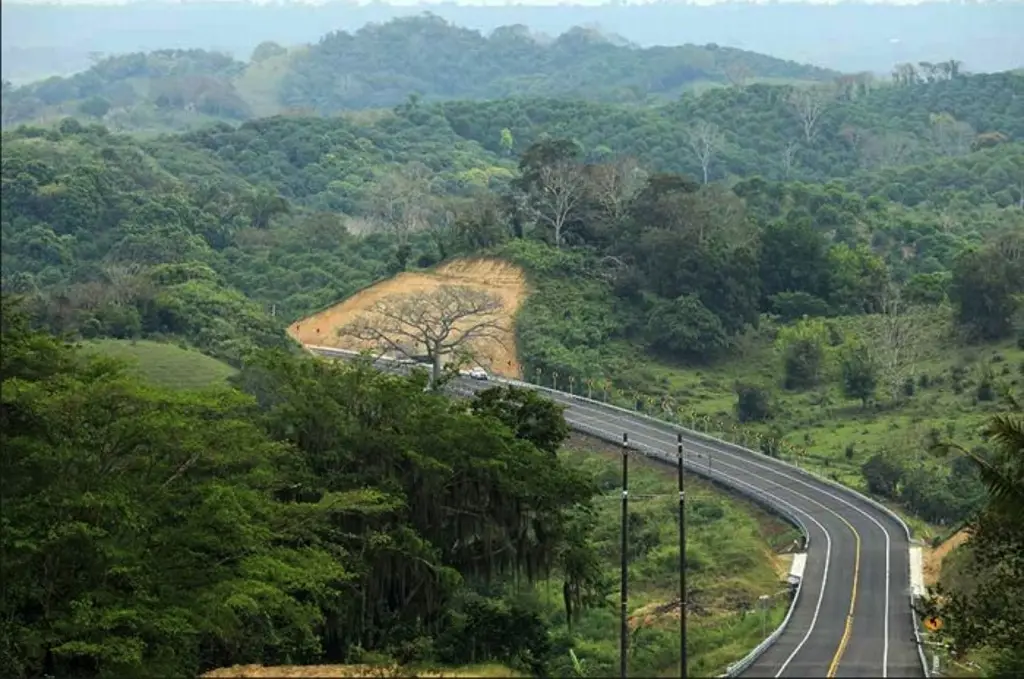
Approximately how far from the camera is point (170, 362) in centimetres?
6116

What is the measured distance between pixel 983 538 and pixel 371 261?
2734 inches

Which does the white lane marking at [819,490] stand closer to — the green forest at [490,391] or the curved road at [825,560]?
the curved road at [825,560]

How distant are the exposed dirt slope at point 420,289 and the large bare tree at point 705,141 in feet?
192

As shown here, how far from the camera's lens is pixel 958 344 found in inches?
2808

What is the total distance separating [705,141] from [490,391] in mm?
104123

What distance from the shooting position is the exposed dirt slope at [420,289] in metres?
78.1

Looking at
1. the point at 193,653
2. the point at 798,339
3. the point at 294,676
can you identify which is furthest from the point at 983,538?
the point at 798,339

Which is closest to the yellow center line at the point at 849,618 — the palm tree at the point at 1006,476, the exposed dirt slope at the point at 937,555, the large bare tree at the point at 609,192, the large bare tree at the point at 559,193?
the exposed dirt slope at the point at 937,555

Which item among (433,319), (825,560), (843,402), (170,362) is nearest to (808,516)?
(825,560)

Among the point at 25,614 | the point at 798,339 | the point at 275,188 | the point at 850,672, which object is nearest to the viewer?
the point at 25,614

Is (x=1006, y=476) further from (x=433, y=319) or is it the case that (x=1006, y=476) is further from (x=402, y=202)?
(x=402, y=202)

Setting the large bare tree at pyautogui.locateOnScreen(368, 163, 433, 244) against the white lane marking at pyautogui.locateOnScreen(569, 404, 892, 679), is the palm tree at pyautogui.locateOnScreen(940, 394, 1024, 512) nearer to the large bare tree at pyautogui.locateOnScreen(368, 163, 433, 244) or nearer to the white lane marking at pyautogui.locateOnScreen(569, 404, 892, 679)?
the white lane marking at pyautogui.locateOnScreen(569, 404, 892, 679)

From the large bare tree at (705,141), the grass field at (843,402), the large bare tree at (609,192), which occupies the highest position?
the large bare tree at (609,192)

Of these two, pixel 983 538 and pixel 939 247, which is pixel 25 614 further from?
pixel 939 247
